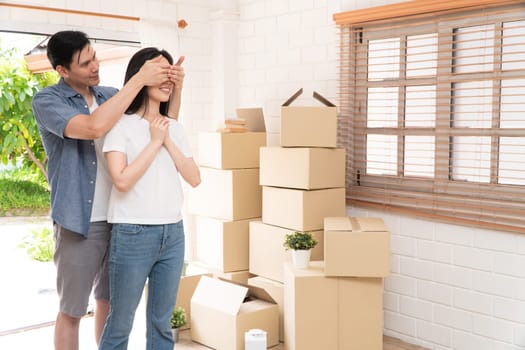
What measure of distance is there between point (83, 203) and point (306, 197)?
4.41 feet

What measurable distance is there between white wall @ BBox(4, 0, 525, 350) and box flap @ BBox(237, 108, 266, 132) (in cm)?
23

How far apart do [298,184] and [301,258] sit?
1.38 ft

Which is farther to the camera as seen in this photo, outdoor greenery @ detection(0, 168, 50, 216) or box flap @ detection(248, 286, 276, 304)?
outdoor greenery @ detection(0, 168, 50, 216)

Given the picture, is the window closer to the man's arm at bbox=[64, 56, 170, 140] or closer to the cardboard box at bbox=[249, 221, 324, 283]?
the cardboard box at bbox=[249, 221, 324, 283]

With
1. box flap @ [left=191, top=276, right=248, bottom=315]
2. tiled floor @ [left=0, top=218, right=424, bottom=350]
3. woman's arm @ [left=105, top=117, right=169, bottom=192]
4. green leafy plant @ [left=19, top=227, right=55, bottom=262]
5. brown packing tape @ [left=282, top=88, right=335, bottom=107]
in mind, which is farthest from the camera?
green leafy plant @ [left=19, top=227, right=55, bottom=262]

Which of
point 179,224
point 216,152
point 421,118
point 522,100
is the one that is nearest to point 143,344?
point 216,152

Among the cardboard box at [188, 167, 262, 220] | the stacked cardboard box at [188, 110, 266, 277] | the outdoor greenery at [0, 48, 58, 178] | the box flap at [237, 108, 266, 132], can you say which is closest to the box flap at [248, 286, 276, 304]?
the stacked cardboard box at [188, 110, 266, 277]

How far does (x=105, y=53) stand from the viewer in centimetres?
392

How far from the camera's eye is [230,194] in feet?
12.0

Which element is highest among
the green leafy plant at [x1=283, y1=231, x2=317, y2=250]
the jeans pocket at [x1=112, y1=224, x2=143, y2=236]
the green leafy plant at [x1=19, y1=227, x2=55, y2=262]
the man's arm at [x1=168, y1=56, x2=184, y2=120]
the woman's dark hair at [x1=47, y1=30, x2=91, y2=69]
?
the woman's dark hair at [x1=47, y1=30, x2=91, y2=69]

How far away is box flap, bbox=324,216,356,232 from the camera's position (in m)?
2.91

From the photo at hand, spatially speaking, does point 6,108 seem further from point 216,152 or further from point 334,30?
point 334,30

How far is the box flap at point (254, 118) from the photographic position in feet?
12.6

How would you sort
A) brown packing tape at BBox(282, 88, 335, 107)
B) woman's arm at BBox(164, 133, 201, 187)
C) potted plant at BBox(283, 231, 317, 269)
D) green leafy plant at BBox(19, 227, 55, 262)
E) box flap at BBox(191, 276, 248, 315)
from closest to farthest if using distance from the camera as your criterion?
woman's arm at BBox(164, 133, 201, 187)
potted plant at BBox(283, 231, 317, 269)
box flap at BBox(191, 276, 248, 315)
brown packing tape at BBox(282, 88, 335, 107)
green leafy plant at BBox(19, 227, 55, 262)
